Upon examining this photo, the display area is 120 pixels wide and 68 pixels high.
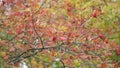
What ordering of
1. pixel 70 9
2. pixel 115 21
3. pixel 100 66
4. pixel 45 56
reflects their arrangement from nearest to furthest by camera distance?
pixel 100 66 → pixel 45 56 → pixel 70 9 → pixel 115 21

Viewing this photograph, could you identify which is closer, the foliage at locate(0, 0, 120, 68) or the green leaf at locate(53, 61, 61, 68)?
the foliage at locate(0, 0, 120, 68)

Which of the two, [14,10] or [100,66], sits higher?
[14,10]

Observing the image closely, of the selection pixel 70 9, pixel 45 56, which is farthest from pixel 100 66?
pixel 70 9

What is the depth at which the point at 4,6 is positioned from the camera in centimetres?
521

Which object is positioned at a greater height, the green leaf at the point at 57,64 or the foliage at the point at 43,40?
the foliage at the point at 43,40

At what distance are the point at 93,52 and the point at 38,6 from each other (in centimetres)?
112

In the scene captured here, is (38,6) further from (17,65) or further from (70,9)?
(70,9)

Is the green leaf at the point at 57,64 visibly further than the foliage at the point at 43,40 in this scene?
Yes

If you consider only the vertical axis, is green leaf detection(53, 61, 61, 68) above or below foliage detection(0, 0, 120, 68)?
below

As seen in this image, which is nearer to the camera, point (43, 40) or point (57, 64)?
point (43, 40)

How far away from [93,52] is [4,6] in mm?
1533

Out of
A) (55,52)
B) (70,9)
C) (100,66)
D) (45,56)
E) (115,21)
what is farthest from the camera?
(115,21)

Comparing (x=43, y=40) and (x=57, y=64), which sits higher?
(x=43, y=40)

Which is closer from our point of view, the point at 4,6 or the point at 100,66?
the point at 100,66
